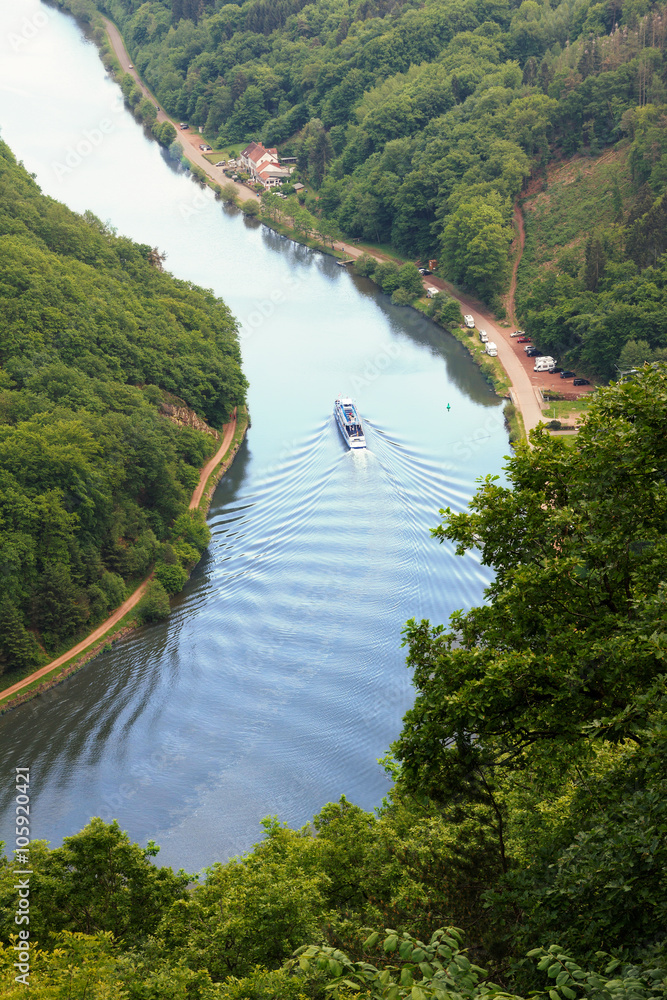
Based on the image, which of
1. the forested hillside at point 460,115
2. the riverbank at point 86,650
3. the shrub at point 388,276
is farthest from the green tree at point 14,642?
the shrub at point 388,276

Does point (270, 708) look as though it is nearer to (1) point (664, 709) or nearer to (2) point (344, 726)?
(2) point (344, 726)

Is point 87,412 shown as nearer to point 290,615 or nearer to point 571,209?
point 290,615

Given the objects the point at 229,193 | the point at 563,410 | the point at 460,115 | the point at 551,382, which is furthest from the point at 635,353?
the point at 229,193

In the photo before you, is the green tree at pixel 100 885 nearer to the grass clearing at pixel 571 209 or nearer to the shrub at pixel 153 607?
the shrub at pixel 153 607

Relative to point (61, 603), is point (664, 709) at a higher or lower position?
lower

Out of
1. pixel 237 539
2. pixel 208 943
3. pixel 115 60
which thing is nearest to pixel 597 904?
pixel 208 943

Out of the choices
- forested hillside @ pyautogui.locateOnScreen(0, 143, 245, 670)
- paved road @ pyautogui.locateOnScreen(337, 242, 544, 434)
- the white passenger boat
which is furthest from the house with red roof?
the white passenger boat

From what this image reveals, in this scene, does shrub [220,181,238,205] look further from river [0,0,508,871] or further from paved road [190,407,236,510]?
paved road [190,407,236,510]
